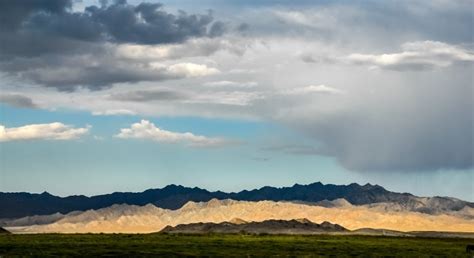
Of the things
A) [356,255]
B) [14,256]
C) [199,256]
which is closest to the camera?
[14,256]

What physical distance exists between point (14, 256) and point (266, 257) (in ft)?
93.5

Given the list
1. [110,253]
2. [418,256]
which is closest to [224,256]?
[110,253]

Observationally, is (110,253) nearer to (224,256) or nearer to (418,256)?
(224,256)

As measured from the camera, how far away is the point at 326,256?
94.8 meters

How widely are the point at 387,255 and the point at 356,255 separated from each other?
16.7 feet

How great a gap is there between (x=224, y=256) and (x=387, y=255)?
24250mm

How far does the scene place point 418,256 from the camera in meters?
101

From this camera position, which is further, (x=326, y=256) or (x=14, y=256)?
(x=326, y=256)

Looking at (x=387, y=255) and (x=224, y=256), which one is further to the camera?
(x=387, y=255)

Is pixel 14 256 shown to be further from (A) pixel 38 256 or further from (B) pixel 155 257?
(B) pixel 155 257

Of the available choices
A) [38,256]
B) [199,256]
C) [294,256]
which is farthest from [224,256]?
[38,256]

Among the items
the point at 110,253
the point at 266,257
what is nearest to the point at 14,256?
the point at 110,253

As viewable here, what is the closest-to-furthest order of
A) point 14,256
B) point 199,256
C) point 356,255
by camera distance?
1. point 14,256
2. point 199,256
3. point 356,255

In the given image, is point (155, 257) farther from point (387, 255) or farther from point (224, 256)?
point (387, 255)
